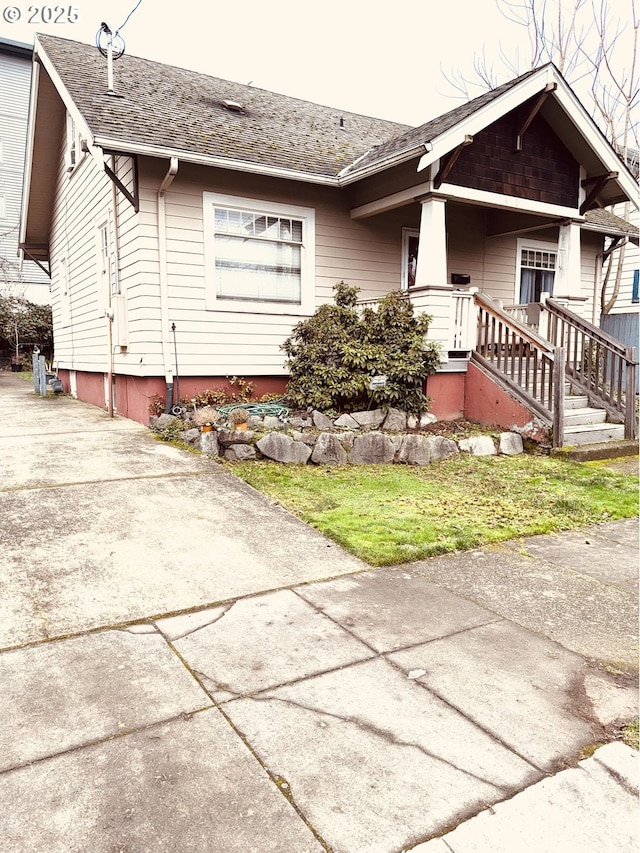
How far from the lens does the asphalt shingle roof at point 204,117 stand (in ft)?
26.7

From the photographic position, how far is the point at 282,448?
22.2 feet

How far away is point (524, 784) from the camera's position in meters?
1.99

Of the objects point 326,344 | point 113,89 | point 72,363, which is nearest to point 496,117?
point 326,344

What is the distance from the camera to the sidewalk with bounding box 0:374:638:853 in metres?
1.82

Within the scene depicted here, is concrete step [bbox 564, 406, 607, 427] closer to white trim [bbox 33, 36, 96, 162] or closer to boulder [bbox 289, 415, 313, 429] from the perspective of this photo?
boulder [bbox 289, 415, 313, 429]

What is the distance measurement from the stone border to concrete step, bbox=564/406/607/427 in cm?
80

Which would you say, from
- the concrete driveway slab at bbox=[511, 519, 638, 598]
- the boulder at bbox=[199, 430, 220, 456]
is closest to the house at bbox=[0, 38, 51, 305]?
the boulder at bbox=[199, 430, 220, 456]

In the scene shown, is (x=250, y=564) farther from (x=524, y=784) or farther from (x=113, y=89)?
(x=113, y=89)

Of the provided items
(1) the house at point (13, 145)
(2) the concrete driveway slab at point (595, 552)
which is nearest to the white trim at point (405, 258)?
(2) the concrete driveway slab at point (595, 552)

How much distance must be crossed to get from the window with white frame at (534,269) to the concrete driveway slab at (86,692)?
11.7m

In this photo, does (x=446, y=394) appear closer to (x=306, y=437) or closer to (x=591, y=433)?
(x=591, y=433)

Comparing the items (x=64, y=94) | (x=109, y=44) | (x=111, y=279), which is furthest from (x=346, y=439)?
(x=109, y=44)

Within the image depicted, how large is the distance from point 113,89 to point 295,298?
4.35 meters

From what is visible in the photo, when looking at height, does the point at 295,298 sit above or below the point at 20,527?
above
